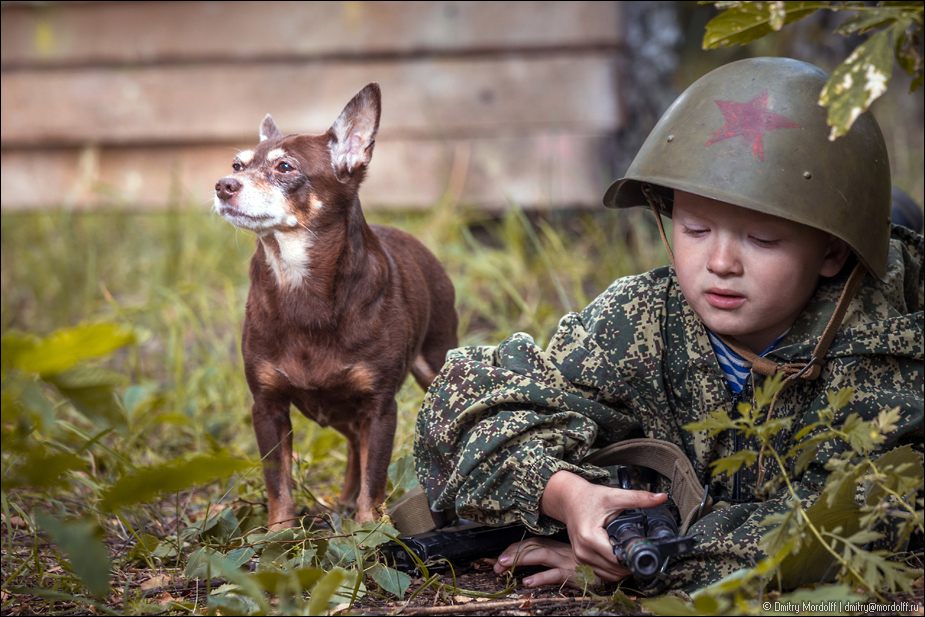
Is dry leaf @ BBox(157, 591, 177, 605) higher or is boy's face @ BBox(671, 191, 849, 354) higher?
boy's face @ BBox(671, 191, 849, 354)

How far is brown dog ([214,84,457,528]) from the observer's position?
235 cm

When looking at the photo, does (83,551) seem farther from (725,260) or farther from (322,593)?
(725,260)

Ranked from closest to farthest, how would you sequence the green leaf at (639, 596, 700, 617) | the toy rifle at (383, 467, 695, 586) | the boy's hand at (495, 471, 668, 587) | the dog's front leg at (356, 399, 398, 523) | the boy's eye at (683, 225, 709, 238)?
1. the green leaf at (639, 596, 700, 617)
2. the toy rifle at (383, 467, 695, 586)
3. the boy's hand at (495, 471, 668, 587)
4. the boy's eye at (683, 225, 709, 238)
5. the dog's front leg at (356, 399, 398, 523)

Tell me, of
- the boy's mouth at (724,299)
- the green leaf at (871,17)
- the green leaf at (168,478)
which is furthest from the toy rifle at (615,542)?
the green leaf at (871,17)

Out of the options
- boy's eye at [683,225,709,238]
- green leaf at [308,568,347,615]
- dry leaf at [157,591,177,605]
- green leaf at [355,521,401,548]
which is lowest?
dry leaf at [157,591,177,605]

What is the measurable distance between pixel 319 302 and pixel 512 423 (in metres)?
0.64

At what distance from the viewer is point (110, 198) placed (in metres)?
5.68

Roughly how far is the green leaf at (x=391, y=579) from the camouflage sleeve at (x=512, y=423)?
25cm

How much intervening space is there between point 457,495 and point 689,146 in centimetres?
110

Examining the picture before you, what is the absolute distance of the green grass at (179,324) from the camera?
2.40 m

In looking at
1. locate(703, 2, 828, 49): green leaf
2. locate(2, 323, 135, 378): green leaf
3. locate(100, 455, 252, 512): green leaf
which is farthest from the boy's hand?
locate(2, 323, 135, 378): green leaf

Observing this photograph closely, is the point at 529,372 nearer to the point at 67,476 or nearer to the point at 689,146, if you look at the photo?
the point at 689,146

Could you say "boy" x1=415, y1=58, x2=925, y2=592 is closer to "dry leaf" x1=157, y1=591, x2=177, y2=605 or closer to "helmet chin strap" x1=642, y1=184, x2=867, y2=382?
"helmet chin strap" x1=642, y1=184, x2=867, y2=382

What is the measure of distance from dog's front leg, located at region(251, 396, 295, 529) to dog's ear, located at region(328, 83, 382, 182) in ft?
2.34
